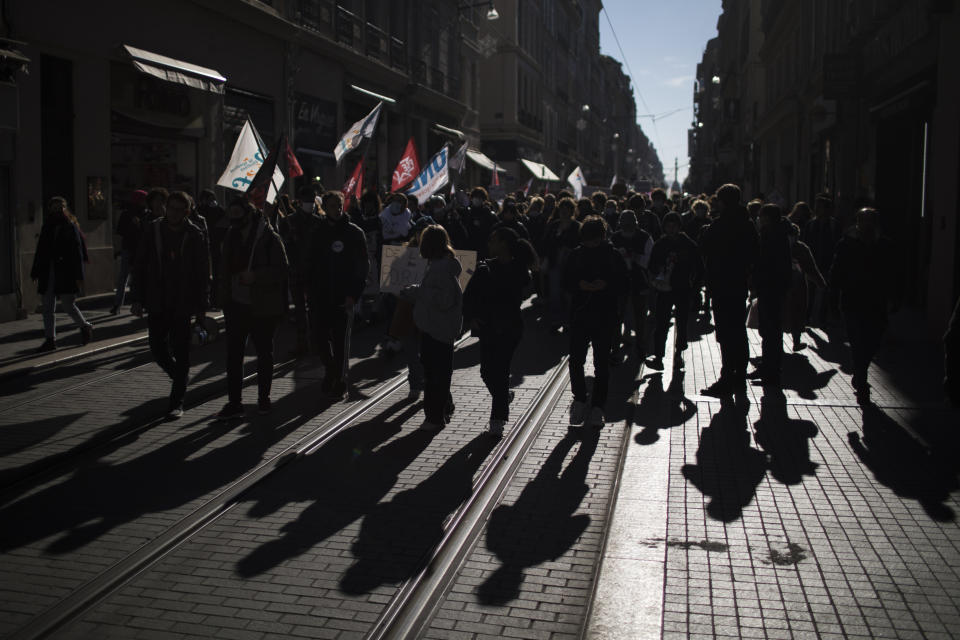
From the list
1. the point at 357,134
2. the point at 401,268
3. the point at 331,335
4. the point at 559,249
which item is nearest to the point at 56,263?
the point at 331,335

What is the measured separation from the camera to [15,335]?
12328mm

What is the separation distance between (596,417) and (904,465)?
233 cm

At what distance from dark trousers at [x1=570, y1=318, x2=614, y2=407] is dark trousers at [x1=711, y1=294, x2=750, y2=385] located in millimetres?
1597

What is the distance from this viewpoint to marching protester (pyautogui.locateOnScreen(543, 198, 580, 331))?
45.0 feet

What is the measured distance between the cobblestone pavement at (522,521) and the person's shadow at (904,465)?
0.02 metres

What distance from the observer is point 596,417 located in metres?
8.02

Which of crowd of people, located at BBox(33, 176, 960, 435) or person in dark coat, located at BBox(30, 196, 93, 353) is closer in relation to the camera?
crowd of people, located at BBox(33, 176, 960, 435)

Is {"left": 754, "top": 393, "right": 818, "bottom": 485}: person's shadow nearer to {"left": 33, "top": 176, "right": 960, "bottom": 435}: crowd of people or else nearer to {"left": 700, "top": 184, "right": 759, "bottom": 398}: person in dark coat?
{"left": 700, "top": 184, "right": 759, "bottom": 398}: person in dark coat

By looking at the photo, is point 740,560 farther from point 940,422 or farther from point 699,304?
point 699,304

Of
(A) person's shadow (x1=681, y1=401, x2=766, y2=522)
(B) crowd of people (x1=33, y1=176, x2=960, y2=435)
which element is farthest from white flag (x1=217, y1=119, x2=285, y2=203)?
(A) person's shadow (x1=681, y1=401, x2=766, y2=522)

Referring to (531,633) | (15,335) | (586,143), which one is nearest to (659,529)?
(531,633)

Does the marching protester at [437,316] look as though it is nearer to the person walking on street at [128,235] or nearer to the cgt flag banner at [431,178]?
the person walking on street at [128,235]

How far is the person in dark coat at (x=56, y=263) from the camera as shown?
11.1 m

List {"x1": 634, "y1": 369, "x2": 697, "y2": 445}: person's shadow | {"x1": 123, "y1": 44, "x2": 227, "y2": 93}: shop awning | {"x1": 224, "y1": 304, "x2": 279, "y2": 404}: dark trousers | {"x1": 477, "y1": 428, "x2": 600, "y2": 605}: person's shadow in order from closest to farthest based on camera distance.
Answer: {"x1": 477, "y1": 428, "x2": 600, "y2": 605}: person's shadow, {"x1": 634, "y1": 369, "x2": 697, "y2": 445}: person's shadow, {"x1": 224, "y1": 304, "x2": 279, "y2": 404}: dark trousers, {"x1": 123, "y1": 44, "x2": 227, "y2": 93}: shop awning
